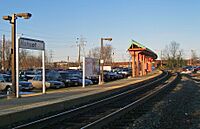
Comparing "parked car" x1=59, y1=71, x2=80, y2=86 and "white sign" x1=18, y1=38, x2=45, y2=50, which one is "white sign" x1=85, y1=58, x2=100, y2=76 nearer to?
"parked car" x1=59, y1=71, x2=80, y2=86

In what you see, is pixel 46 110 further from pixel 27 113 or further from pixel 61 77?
pixel 61 77

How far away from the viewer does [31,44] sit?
72.2 ft

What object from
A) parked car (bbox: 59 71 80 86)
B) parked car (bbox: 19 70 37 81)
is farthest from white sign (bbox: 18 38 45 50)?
parked car (bbox: 59 71 80 86)

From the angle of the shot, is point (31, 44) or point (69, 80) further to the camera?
point (69, 80)

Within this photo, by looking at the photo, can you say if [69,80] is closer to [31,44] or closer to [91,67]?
[91,67]

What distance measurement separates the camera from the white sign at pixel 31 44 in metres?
20.9

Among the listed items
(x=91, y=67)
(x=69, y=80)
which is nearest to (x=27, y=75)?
(x=69, y=80)

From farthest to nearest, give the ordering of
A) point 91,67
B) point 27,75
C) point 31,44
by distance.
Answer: point 27,75, point 91,67, point 31,44

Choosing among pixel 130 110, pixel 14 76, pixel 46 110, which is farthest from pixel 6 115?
pixel 14 76

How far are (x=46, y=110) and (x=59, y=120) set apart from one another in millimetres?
2560

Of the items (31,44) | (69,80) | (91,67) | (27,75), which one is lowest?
(69,80)

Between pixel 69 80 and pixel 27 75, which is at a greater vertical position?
pixel 27 75

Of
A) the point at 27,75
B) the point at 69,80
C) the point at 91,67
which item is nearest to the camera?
the point at 91,67

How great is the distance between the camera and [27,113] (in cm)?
1288
